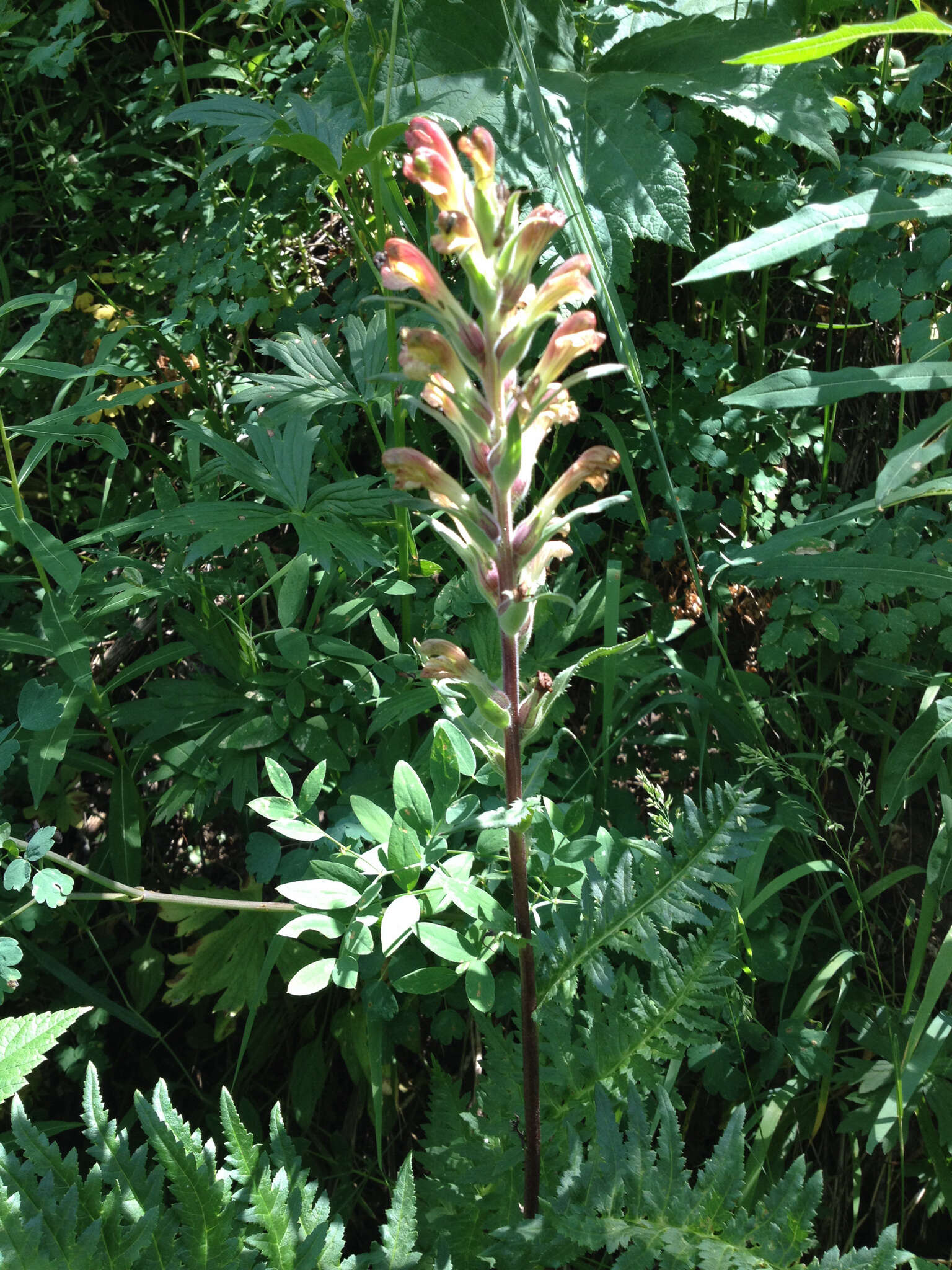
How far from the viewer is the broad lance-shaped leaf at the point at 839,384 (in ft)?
4.65

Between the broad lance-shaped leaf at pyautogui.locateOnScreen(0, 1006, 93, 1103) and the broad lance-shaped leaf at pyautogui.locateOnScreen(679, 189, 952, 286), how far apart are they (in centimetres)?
154

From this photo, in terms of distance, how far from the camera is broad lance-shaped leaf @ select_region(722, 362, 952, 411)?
4.65ft

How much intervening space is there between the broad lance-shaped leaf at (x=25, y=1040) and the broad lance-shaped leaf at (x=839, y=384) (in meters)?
1.47

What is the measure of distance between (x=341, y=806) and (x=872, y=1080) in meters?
1.19

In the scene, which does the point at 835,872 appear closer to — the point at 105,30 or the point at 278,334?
the point at 278,334

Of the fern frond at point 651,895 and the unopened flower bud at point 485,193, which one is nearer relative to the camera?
the unopened flower bud at point 485,193

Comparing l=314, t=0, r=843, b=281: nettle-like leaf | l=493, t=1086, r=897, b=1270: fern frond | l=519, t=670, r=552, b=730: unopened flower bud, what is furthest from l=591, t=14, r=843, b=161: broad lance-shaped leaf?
l=493, t=1086, r=897, b=1270: fern frond

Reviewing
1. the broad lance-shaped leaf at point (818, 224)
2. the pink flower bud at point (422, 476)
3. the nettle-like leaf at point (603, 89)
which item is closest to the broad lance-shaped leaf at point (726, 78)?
the nettle-like leaf at point (603, 89)

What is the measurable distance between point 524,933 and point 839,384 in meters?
0.94

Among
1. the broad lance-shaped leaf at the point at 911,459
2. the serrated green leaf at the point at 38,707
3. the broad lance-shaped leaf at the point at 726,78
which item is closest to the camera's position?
the broad lance-shaped leaf at the point at 911,459

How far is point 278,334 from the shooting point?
262 centimetres

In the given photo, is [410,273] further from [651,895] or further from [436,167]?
[651,895]

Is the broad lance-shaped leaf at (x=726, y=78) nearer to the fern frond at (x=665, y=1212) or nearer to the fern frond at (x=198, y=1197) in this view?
the fern frond at (x=665, y=1212)

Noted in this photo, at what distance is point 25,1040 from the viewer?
5.28 feet
